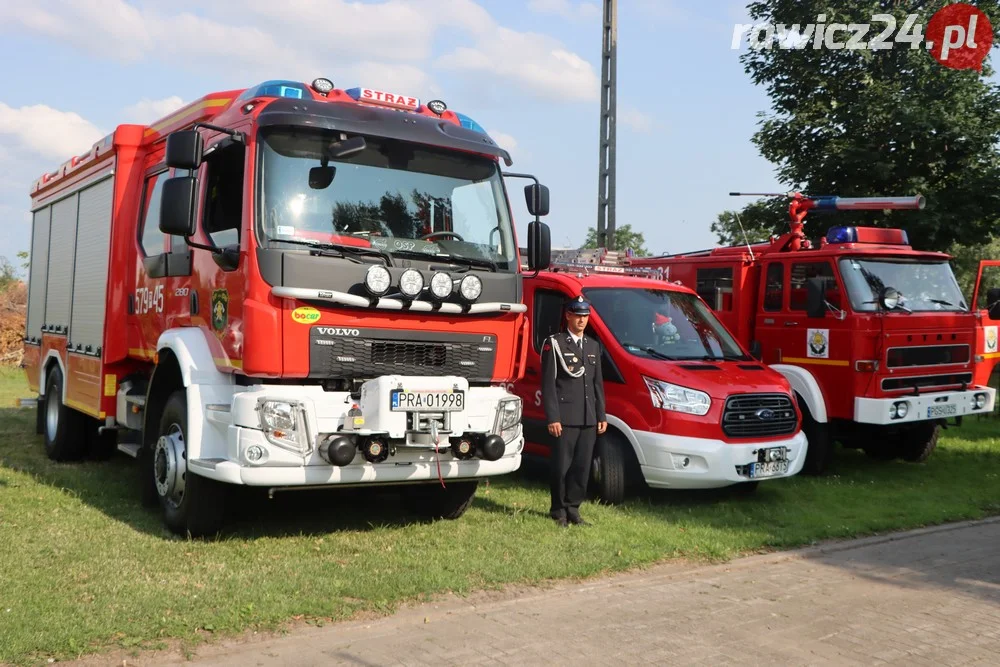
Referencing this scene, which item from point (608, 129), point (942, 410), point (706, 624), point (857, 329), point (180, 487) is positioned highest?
point (608, 129)

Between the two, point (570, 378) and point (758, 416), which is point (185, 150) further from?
point (758, 416)

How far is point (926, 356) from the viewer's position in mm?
11000

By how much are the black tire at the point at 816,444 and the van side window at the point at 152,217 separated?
22.9 ft

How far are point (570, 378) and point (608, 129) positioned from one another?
37.1 feet

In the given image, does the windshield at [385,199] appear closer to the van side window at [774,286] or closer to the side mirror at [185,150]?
the side mirror at [185,150]

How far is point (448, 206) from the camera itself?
721 cm

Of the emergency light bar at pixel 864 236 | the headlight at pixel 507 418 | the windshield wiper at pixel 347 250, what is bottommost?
the headlight at pixel 507 418

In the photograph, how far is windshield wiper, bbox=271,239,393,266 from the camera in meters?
6.54

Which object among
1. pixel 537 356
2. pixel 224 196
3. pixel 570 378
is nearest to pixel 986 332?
pixel 537 356

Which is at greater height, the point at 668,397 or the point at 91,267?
the point at 91,267

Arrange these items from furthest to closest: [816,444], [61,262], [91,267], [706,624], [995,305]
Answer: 1. [995,305]
2. [816,444]
3. [61,262]
4. [91,267]
5. [706,624]

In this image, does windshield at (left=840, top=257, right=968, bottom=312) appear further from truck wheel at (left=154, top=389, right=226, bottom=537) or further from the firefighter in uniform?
truck wheel at (left=154, top=389, right=226, bottom=537)

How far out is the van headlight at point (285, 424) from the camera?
6.38 metres

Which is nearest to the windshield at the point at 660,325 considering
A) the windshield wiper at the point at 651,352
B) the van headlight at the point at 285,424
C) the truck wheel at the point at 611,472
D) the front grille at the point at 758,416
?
the windshield wiper at the point at 651,352
